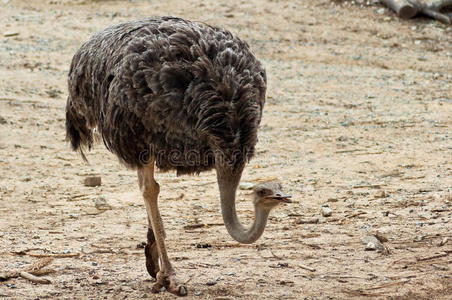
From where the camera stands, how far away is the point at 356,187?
6832 mm

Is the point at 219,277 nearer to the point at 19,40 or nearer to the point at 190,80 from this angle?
the point at 190,80

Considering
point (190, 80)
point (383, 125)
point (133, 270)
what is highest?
point (190, 80)

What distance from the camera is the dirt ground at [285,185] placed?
15.9 ft

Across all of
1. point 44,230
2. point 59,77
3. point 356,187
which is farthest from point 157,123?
point 59,77

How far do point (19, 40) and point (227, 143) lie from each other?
928 centimetres

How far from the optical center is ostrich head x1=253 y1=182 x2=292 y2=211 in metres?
4.04

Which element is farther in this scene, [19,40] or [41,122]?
[19,40]

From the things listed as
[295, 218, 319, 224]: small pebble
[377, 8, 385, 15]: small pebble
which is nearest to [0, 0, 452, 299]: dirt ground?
[295, 218, 319, 224]: small pebble

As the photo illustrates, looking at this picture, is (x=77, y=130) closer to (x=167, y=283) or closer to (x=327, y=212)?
(x=167, y=283)

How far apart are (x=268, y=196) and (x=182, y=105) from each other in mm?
754

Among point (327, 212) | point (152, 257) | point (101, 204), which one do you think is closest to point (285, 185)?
point (327, 212)

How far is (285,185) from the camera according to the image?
704cm

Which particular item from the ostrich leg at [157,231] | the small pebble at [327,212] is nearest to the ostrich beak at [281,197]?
the ostrich leg at [157,231]

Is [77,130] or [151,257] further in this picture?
[77,130]
